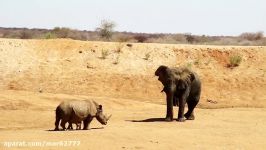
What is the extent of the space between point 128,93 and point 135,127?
13082 mm

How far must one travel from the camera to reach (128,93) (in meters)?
30.3

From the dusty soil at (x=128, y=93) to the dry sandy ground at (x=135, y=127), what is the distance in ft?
0.09

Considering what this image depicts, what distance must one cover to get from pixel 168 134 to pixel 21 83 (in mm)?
16954

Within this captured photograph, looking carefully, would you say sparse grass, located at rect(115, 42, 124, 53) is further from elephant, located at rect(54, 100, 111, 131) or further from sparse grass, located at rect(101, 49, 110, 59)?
elephant, located at rect(54, 100, 111, 131)

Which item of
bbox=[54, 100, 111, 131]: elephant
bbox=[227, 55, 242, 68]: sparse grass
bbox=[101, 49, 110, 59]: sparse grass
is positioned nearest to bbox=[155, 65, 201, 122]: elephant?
bbox=[54, 100, 111, 131]: elephant

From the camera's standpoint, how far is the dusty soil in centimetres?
1483

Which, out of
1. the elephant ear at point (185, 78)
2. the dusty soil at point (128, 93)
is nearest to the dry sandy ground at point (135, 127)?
the dusty soil at point (128, 93)

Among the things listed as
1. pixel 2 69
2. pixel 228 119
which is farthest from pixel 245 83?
pixel 2 69

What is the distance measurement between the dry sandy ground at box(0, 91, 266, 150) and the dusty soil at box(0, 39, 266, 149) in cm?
3

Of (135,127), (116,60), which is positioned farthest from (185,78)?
(116,60)

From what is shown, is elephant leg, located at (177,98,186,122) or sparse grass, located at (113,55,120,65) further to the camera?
sparse grass, located at (113,55,120,65)

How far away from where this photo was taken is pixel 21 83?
101ft

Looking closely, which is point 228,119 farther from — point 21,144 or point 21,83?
point 21,83

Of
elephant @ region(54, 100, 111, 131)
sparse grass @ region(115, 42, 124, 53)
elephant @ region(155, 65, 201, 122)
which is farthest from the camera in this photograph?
sparse grass @ region(115, 42, 124, 53)
